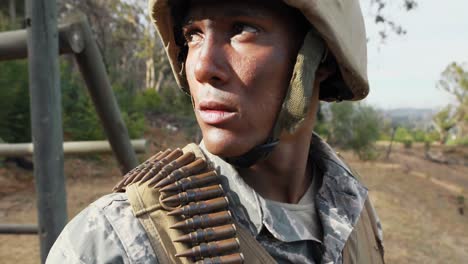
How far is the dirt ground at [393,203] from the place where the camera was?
652 centimetres

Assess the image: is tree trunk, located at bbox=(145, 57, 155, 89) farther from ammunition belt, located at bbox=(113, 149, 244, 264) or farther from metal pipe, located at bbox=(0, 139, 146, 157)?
ammunition belt, located at bbox=(113, 149, 244, 264)

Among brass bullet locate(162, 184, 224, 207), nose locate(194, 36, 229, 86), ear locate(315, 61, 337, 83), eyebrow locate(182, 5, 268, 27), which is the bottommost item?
brass bullet locate(162, 184, 224, 207)

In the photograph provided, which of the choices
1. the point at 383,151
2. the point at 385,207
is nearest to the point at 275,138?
the point at 385,207

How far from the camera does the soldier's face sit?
3.92 ft

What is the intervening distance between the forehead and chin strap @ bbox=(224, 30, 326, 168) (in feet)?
0.40

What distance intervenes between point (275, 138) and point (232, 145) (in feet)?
0.51

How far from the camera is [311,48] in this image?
128cm

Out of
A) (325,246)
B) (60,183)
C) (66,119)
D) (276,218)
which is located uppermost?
(276,218)

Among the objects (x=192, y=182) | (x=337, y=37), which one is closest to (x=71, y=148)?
(x=192, y=182)

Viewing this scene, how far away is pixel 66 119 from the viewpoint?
31.4 ft

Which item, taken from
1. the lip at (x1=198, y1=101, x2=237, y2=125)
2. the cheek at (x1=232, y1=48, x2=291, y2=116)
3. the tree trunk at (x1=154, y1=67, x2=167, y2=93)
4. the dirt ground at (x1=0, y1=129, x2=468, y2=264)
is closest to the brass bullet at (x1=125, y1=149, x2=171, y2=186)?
the lip at (x1=198, y1=101, x2=237, y2=125)

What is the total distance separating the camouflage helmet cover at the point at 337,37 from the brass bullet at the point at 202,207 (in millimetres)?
552

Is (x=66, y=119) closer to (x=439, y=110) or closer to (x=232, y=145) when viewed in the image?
(x=232, y=145)

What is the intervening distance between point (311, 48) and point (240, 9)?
0.80 ft
